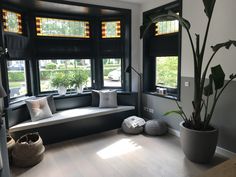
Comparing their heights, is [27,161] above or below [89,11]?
below

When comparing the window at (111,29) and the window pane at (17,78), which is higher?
the window at (111,29)

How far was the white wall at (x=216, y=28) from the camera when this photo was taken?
110 inches

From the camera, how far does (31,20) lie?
13.0 ft

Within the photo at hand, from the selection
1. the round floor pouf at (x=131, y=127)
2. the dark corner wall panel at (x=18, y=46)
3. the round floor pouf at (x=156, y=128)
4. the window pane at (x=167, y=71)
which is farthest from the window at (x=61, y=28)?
the round floor pouf at (x=156, y=128)

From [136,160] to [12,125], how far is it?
2183 millimetres

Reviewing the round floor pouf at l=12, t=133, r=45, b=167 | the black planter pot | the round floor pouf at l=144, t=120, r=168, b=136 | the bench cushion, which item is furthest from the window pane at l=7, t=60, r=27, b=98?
the black planter pot

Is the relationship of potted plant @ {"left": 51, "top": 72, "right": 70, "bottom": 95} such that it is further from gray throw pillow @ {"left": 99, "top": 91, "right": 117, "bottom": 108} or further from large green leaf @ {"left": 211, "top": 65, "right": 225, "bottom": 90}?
large green leaf @ {"left": 211, "top": 65, "right": 225, "bottom": 90}

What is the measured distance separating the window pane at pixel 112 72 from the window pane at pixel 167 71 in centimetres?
100

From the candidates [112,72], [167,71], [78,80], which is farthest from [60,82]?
[167,71]

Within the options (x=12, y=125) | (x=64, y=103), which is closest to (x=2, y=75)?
(x=12, y=125)

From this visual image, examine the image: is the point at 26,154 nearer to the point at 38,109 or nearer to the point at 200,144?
the point at 38,109

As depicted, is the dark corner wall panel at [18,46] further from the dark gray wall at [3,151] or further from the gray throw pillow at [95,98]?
the dark gray wall at [3,151]

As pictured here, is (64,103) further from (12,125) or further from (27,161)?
(27,161)

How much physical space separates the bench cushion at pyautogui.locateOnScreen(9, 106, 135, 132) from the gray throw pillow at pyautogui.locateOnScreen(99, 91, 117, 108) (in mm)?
131
